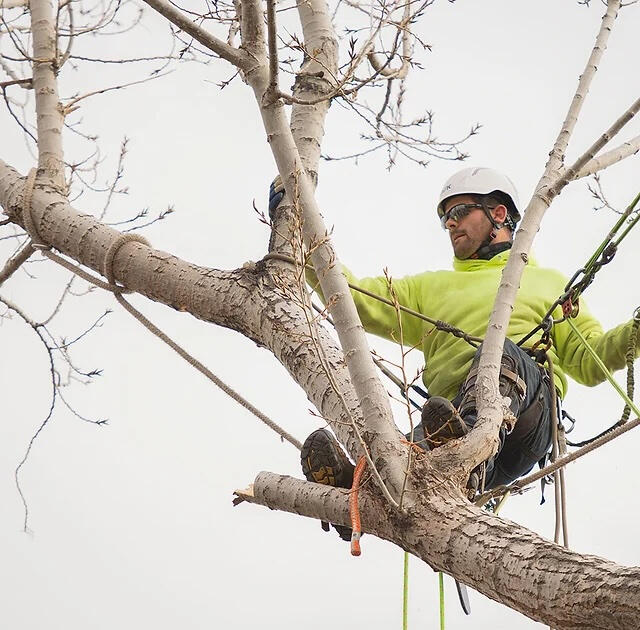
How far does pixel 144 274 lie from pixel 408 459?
53.8 inches

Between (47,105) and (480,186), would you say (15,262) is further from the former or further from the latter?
(480,186)

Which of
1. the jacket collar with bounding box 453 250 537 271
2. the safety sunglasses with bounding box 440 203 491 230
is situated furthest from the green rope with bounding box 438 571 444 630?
the safety sunglasses with bounding box 440 203 491 230

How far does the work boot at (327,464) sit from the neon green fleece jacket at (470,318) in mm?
1078

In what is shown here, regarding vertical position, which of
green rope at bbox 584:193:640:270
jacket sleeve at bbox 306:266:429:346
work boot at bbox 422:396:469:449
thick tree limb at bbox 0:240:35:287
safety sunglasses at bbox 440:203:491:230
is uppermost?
safety sunglasses at bbox 440:203:491:230

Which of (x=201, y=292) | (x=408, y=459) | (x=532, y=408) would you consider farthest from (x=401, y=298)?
(x=408, y=459)

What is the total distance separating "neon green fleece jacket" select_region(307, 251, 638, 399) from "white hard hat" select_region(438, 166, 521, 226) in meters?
0.33

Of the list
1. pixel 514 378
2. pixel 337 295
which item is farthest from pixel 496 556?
pixel 514 378

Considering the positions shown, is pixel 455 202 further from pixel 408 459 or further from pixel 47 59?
pixel 408 459

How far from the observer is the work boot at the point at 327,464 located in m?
2.84

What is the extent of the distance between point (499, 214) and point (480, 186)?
15cm

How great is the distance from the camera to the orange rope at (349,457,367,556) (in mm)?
2436

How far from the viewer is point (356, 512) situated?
2471 mm

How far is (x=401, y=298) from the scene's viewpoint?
4.48m

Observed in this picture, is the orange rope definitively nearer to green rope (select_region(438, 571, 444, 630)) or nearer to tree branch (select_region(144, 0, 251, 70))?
green rope (select_region(438, 571, 444, 630))
